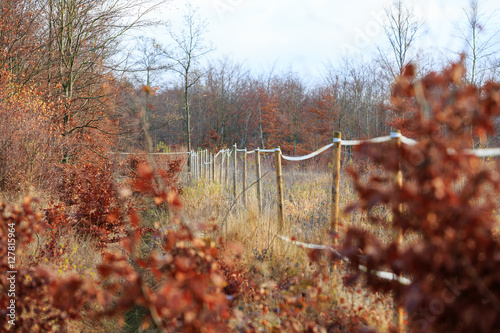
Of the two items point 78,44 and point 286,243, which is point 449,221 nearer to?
point 286,243

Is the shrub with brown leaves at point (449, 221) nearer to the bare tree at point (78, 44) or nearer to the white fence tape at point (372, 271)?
the white fence tape at point (372, 271)

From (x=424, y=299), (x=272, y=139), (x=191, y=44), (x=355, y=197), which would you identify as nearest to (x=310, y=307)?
(x=424, y=299)

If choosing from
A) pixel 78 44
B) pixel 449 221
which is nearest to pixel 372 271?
pixel 449 221

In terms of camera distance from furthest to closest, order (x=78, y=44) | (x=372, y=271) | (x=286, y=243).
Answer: (x=78, y=44), (x=286, y=243), (x=372, y=271)

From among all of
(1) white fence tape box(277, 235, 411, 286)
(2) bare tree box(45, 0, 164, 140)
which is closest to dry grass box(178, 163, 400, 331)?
(1) white fence tape box(277, 235, 411, 286)

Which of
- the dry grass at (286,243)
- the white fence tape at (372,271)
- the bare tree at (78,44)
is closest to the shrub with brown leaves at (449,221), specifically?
the white fence tape at (372,271)

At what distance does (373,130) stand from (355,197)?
17837 millimetres

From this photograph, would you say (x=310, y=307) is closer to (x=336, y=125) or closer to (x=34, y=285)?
(x=34, y=285)

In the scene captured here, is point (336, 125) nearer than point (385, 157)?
No

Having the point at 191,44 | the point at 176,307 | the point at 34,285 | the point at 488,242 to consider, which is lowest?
the point at 34,285

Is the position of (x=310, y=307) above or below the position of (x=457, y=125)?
below

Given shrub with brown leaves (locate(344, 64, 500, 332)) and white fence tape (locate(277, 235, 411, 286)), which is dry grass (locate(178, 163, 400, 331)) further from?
shrub with brown leaves (locate(344, 64, 500, 332))

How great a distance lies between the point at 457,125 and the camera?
1.41 m

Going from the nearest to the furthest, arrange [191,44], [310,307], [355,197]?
[310,307], [355,197], [191,44]
